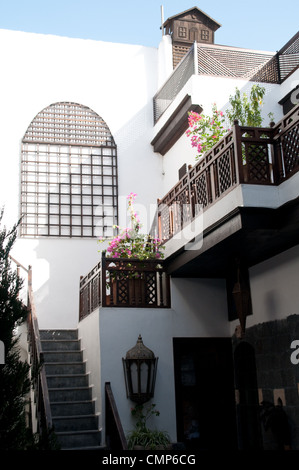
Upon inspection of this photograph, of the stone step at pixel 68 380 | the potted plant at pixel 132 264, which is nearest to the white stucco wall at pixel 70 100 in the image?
the stone step at pixel 68 380

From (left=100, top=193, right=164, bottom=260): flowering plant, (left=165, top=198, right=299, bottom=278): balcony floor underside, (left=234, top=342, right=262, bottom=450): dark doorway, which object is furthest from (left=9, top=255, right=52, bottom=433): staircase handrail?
(left=234, top=342, right=262, bottom=450): dark doorway

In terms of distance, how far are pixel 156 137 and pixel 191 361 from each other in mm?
5537

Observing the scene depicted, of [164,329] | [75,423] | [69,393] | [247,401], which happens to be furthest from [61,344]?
[247,401]

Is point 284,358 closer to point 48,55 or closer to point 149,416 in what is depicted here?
point 149,416

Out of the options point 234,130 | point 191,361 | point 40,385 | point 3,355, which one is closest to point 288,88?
point 234,130

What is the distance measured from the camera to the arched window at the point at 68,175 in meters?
12.2

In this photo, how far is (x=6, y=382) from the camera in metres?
5.19

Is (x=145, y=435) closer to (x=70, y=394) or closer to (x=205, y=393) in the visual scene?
(x=205, y=393)

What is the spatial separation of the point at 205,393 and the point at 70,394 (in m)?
2.10

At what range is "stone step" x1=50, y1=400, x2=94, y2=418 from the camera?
8.62m

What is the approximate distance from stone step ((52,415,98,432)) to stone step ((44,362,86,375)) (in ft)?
3.35

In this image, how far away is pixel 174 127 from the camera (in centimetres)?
1193

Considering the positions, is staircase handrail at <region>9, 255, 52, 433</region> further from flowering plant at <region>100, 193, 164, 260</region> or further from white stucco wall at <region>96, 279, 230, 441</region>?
flowering plant at <region>100, 193, 164, 260</region>

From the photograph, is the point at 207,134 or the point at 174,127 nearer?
the point at 207,134
